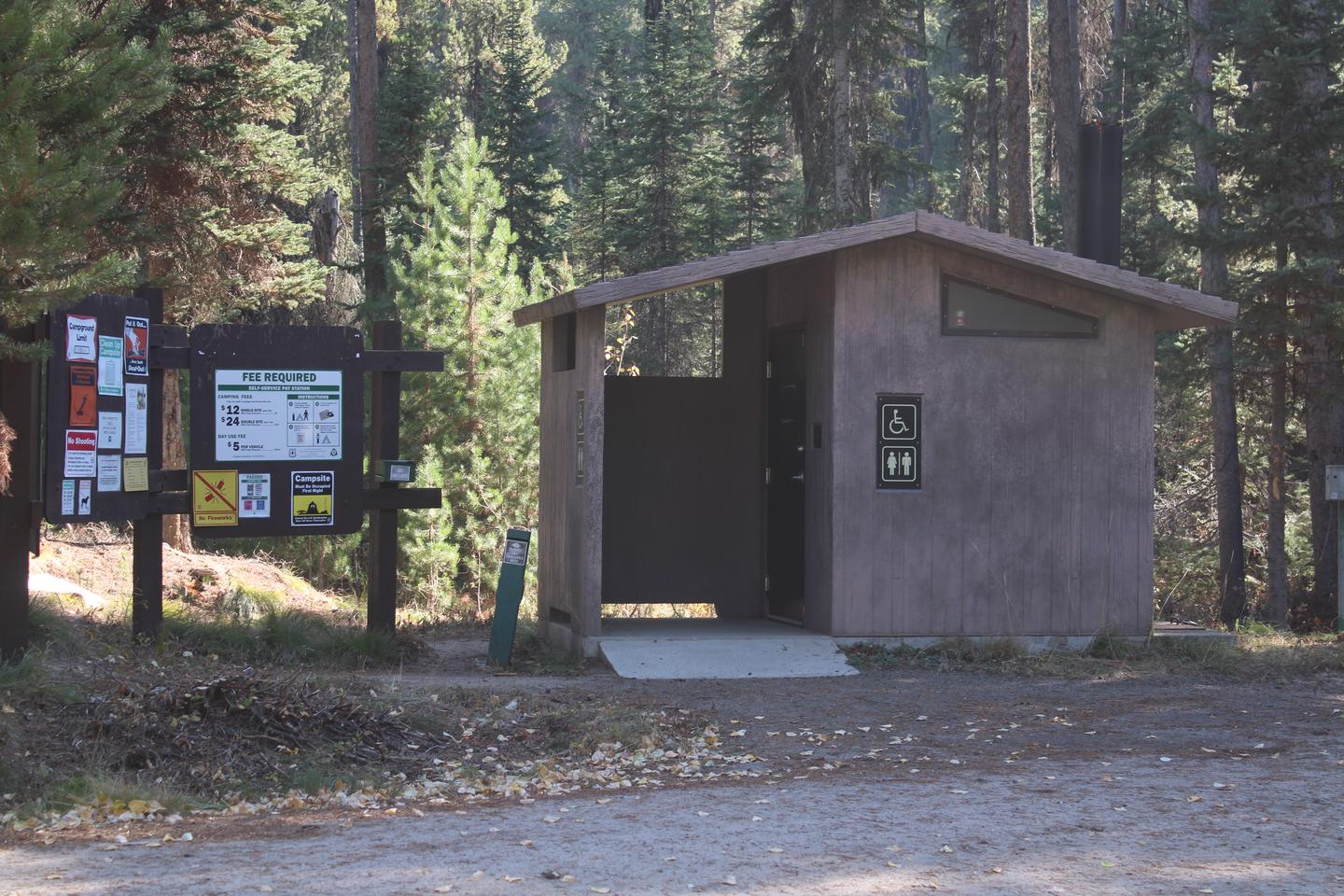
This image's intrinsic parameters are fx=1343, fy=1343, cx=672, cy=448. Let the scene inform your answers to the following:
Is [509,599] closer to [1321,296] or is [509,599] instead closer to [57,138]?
[57,138]

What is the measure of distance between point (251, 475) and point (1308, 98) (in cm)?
1278

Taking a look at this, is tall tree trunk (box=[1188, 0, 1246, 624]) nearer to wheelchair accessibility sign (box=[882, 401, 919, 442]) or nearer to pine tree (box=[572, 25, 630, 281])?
wheelchair accessibility sign (box=[882, 401, 919, 442])

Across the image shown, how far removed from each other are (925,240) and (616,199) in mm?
24858

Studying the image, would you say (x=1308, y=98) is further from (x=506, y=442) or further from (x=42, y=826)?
(x=42, y=826)

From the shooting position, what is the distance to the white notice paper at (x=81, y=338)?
8.95 m

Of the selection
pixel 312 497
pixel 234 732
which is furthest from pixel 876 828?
pixel 312 497

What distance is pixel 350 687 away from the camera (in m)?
8.30

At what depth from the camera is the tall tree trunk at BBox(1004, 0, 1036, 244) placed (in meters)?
22.4

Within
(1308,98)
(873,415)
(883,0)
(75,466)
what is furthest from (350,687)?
(883,0)

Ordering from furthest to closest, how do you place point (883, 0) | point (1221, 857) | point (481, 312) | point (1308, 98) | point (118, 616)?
point (883, 0)
point (481, 312)
point (1308, 98)
point (118, 616)
point (1221, 857)

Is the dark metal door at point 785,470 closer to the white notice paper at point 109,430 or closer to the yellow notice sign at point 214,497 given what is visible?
the yellow notice sign at point 214,497

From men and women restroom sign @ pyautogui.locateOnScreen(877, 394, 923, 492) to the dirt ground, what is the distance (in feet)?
8.74

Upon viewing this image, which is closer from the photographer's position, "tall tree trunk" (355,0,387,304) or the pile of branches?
the pile of branches

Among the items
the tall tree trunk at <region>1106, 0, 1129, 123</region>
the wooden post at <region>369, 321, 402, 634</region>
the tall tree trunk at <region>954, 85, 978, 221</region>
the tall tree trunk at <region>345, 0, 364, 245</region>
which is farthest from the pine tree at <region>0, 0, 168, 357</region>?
the tall tree trunk at <region>954, 85, 978, 221</region>
